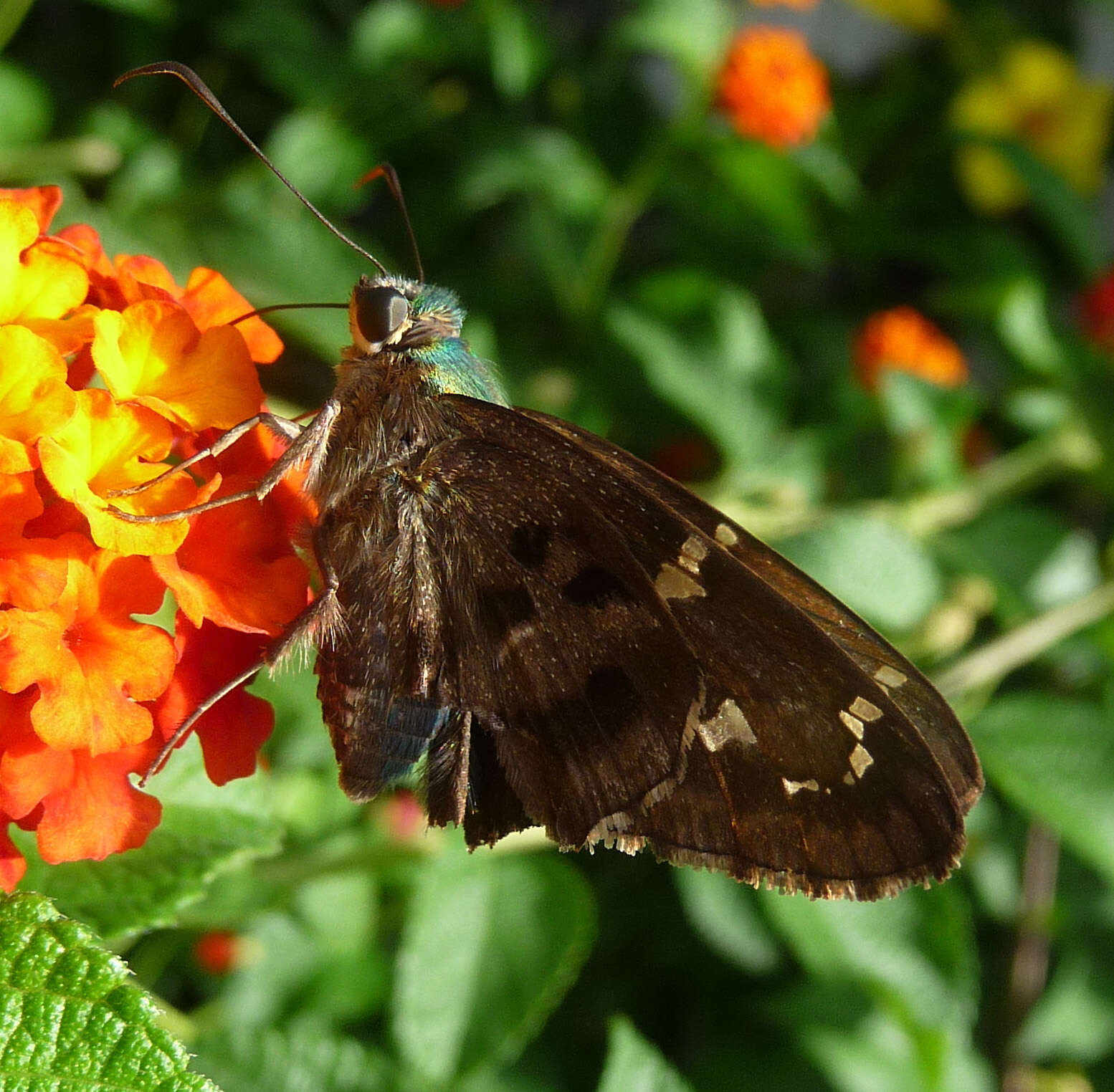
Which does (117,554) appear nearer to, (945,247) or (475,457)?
(475,457)

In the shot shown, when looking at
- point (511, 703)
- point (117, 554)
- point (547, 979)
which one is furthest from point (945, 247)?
point (117, 554)

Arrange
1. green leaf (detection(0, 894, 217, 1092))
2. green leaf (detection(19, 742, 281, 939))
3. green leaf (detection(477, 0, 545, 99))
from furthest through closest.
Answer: green leaf (detection(477, 0, 545, 99))
green leaf (detection(19, 742, 281, 939))
green leaf (detection(0, 894, 217, 1092))

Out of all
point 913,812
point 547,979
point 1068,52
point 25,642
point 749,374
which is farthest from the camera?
point 1068,52

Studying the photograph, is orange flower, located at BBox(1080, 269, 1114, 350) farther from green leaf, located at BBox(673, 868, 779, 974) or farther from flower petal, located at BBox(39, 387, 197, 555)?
flower petal, located at BBox(39, 387, 197, 555)

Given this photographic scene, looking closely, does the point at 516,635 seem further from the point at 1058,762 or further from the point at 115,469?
the point at 1058,762

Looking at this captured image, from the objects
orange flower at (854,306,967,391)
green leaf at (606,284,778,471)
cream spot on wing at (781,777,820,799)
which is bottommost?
green leaf at (606,284,778,471)

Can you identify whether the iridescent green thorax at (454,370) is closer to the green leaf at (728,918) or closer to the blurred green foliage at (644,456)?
the blurred green foliage at (644,456)

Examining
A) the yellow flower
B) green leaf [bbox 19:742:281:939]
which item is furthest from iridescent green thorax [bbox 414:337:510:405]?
the yellow flower

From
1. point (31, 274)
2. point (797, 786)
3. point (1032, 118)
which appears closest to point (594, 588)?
point (797, 786)
